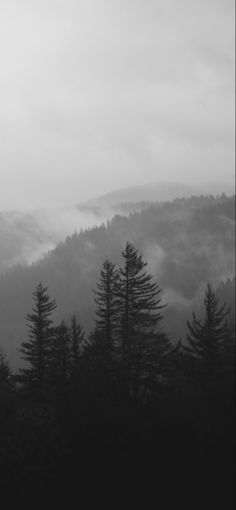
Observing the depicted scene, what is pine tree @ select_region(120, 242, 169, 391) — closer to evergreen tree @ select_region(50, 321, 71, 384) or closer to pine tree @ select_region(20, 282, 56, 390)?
evergreen tree @ select_region(50, 321, 71, 384)

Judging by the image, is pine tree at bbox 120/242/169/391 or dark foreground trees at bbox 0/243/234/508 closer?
dark foreground trees at bbox 0/243/234/508

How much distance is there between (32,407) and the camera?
2428 centimetres

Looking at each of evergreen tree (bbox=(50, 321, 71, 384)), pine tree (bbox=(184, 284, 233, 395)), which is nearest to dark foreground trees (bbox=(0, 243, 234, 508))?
pine tree (bbox=(184, 284, 233, 395))

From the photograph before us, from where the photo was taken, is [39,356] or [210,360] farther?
[39,356]

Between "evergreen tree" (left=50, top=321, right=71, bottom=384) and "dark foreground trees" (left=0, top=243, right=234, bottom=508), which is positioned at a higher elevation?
"evergreen tree" (left=50, top=321, right=71, bottom=384)

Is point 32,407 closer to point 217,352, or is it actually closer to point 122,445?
point 122,445

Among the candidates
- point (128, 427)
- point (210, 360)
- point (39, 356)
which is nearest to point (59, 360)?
point (39, 356)

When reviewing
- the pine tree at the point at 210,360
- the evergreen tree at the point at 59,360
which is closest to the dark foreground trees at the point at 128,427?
the pine tree at the point at 210,360

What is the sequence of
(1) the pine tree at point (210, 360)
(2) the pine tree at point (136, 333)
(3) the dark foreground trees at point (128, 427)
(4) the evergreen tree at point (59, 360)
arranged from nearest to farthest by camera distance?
(3) the dark foreground trees at point (128, 427) < (1) the pine tree at point (210, 360) < (2) the pine tree at point (136, 333) < (4) the evergreen tree at point (59, 360)

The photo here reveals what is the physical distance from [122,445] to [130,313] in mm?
12192

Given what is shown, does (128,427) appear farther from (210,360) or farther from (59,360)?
(59,360)

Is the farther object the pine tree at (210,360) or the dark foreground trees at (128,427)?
the pine tree at (210,360)

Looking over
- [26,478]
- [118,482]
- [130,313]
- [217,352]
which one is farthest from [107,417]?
[130,313]

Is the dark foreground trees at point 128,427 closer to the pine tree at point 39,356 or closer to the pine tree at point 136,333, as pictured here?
the pine tree at point 136,333
